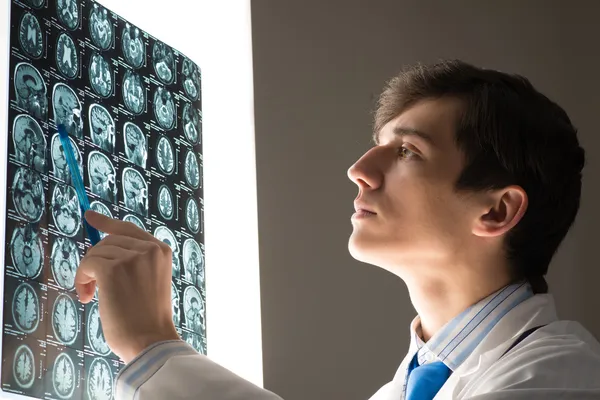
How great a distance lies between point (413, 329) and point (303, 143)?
58cm

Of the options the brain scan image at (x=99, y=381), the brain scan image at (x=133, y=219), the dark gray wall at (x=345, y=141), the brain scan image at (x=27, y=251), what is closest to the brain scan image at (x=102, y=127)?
the brain scan image at (x=133, y=219)

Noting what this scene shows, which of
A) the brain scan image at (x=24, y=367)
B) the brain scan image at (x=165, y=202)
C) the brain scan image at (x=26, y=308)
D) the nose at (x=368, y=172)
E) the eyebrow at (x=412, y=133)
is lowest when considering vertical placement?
the brain scan image at (x=24, y=367)

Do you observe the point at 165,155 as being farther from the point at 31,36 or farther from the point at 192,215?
the point at 31,36

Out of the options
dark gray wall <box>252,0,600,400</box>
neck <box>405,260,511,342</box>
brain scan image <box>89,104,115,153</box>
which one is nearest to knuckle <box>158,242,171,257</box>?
brain scan image <box>89,104,115,153</box>

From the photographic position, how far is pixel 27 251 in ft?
4.32

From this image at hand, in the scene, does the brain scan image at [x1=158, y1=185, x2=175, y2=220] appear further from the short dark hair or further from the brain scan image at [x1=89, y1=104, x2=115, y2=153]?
the short dark hair

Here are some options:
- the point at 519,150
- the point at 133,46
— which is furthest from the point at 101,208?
the point at 519,150

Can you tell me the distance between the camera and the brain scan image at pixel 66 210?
1373 millimetres

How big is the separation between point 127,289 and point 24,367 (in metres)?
0.17

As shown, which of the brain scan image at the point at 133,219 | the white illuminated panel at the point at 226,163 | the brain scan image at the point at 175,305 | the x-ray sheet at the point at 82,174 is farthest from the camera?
the white illuminated panel at the point at 226,163

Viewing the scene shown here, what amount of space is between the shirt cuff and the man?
15 cm

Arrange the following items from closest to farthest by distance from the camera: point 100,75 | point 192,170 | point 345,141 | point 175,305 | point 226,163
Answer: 1. point 100,75
2. point 175,305
3. point 192,170
4. point 226,163
5. point 345,141

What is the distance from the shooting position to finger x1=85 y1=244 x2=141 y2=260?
1297 millimetres

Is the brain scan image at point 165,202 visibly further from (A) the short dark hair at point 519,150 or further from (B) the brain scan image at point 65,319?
(A) the short dark hair at point 519,150
